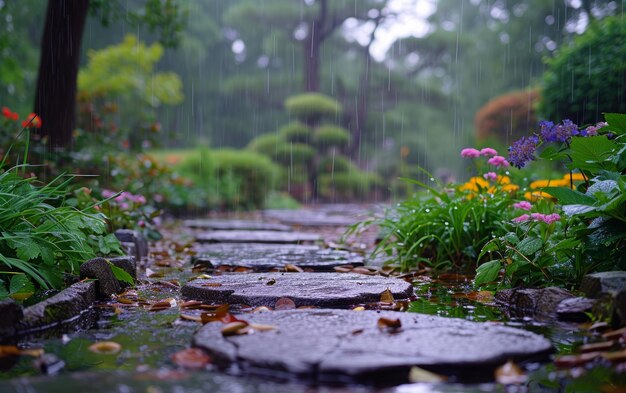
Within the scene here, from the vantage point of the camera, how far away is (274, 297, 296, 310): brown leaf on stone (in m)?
1.87

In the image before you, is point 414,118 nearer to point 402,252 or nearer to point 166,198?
point 166,198

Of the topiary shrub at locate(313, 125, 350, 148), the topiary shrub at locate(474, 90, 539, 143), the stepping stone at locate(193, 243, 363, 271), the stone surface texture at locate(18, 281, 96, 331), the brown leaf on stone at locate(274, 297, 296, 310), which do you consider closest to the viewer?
the stone surface texture at locate(18, 281, 96, 331)

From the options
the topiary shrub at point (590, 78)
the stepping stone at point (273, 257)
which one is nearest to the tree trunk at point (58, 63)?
the stepping stone at point (273, 257)

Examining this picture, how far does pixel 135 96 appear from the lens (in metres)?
15.6

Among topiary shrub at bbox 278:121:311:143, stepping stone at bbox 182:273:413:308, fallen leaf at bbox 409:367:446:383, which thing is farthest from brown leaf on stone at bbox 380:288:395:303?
topiary shrub at bbox 278:121:311:143

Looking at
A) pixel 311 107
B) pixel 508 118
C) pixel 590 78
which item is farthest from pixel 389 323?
pixel 311 107

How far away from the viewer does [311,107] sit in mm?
15031

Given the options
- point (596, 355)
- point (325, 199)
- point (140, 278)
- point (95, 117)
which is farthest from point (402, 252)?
point (325, 199)

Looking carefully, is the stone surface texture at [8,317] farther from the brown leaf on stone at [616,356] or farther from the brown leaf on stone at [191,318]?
the brown leaf on stone at [616,356]

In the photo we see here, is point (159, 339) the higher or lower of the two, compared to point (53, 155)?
lower

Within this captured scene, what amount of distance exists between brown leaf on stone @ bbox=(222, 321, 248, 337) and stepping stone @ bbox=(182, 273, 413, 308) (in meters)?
0.45

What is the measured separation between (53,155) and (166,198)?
2792 mm

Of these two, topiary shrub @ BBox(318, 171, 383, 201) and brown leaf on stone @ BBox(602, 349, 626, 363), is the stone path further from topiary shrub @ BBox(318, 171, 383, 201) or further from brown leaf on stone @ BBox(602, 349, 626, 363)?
topiary shrub @ BBox(318, 171, 383, 201)

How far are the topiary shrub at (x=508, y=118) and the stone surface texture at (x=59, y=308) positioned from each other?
31.2ft
